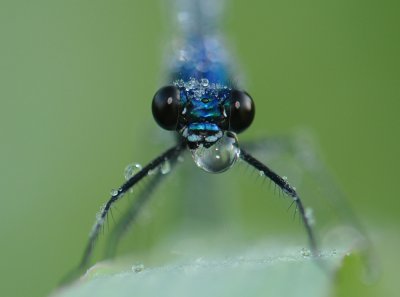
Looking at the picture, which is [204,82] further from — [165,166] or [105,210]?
[105,210]

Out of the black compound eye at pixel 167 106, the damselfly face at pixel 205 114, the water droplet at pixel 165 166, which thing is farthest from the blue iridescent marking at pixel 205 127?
the water droplet at pixel 165 166

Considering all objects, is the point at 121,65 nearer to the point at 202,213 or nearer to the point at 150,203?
the point at 202,213

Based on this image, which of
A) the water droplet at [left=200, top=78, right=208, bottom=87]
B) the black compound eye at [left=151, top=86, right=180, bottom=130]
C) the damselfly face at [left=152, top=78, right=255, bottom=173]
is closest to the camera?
the damselfly face at [left=152, top=78, right=255, bottom=173]

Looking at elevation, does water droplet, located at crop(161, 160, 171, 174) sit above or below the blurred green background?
below

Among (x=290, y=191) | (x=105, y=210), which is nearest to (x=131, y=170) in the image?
(x=105, y=210)

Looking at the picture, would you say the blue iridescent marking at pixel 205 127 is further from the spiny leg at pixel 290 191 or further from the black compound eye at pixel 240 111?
the spiny leg at pixel 290 191

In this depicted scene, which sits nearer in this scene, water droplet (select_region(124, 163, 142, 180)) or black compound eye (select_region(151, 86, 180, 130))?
water droplet (select_region(124, 163, 142, 180))

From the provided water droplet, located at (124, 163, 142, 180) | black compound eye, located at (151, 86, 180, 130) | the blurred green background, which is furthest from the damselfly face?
the blurred green background

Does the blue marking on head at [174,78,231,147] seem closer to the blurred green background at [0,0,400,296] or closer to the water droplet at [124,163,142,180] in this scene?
the water droplet at [124,163,142,180]

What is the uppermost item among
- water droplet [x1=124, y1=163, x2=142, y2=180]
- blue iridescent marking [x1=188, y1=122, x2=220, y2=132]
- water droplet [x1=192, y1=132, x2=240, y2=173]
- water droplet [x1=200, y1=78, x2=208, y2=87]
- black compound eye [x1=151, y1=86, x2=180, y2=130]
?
water droplet [x1=200, y1=78, x2=208, y2=87]
